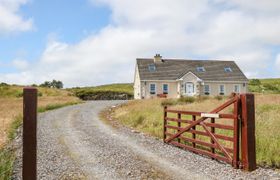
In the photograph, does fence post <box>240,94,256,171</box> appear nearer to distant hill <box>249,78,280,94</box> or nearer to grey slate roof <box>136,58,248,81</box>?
grey slate roof <box>136,58,248,81</box>

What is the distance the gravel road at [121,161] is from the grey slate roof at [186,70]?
34.0 m

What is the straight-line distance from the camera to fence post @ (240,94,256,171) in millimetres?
8750

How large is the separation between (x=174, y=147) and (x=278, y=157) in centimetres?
396

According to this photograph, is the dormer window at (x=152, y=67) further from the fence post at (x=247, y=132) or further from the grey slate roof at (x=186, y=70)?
the fence post at (x=247, y=132)

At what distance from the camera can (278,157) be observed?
9328mm

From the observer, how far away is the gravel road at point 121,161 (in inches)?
332

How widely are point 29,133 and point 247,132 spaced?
5877 mm

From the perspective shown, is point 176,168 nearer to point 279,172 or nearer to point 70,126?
point 279,172

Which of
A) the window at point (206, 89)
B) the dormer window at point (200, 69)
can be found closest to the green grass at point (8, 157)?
the window at point (206, 89)

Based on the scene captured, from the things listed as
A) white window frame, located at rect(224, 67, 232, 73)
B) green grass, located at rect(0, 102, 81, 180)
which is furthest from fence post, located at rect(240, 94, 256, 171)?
white window frame, located at rect(224, 67, 232, 73)

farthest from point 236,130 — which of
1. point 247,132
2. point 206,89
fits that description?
point 206,89

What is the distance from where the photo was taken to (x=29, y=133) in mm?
4789

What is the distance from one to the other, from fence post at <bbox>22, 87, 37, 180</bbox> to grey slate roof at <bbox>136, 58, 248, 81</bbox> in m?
42.6

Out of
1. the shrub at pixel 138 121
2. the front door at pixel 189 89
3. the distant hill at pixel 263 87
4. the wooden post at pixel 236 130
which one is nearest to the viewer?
the wooden post at pixel 236 130
